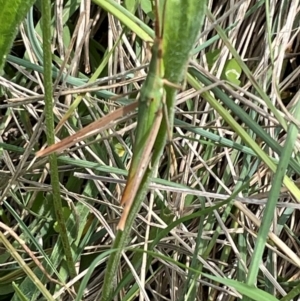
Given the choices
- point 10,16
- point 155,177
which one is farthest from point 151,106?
point 155,177

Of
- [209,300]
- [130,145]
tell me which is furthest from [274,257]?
[130,145]

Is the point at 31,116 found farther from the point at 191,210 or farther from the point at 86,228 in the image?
the point at 191,210

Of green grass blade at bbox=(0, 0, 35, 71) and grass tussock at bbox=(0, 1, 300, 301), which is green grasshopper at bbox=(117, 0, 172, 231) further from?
grass tussock at bbox=(0, 1, 300, 301)

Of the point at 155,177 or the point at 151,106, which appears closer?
the point at 151,106

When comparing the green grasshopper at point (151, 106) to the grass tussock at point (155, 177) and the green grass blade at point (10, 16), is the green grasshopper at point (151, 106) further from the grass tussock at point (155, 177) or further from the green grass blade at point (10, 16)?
the grass tussock at point (155, 177)

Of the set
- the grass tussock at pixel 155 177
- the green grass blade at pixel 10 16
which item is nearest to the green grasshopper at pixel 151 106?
the green grass blade at pixel 10 16

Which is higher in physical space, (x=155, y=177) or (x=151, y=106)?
(x=151, y=106)

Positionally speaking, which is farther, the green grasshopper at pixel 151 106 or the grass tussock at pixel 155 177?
the grass tussock at pixel 155 177

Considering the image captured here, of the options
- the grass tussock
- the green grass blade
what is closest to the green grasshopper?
the green grass blade

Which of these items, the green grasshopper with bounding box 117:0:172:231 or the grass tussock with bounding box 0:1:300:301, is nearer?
the green grasshopper with bounding box 117:0:172:231

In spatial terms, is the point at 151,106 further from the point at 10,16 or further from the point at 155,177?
→ the point at 155,177

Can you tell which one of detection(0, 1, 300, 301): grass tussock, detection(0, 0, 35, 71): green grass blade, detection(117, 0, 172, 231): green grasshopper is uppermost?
detection(0, 0, 35, 71): green grass blade

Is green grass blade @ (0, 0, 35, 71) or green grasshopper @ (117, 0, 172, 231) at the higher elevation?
green grass blade @ (0, 0, 35, 71)
